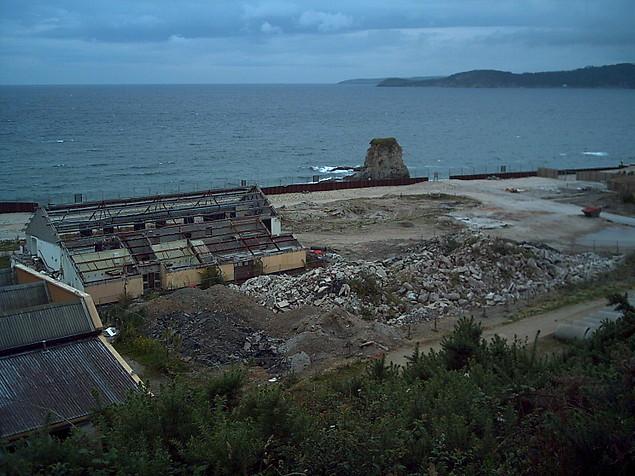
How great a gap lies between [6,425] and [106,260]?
15.7 metres

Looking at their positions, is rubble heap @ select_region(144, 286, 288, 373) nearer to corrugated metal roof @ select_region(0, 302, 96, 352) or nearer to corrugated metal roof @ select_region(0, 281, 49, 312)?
corrugated metal roof @ select_region(0, 281, 49, 312)

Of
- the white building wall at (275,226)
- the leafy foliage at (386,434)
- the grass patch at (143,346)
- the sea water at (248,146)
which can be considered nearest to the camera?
the leafy foliage at (386,434)

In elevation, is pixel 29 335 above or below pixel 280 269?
above

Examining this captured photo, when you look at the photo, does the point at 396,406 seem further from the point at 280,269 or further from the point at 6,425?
the point at 280,269

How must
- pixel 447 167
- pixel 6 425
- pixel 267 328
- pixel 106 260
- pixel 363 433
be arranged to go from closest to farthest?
pixel 363 433 < pixel 6 425 < pixel 267 328 < pixel 106 260 < pixel 447 167

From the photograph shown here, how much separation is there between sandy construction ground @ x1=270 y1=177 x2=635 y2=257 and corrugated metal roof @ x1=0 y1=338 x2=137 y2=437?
70.2 feet

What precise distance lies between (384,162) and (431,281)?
131ft

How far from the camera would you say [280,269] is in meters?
31.8

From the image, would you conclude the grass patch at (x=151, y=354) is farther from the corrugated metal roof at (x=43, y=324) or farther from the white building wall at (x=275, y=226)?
the white building wall at (x=275, y=226)

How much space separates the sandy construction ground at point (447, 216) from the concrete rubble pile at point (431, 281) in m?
5.24

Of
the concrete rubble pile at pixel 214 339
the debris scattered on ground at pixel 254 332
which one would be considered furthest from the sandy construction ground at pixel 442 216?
the concrete rubble pile at pixel 214 339

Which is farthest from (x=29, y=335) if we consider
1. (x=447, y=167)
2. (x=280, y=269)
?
(x=447, y=167)

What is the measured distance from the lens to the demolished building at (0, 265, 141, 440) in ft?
46.7

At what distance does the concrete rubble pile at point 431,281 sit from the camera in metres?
26.4
